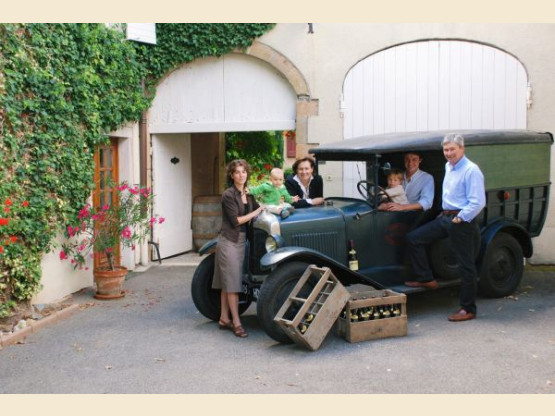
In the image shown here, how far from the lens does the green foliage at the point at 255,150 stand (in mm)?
14406

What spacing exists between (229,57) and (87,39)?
269 cm

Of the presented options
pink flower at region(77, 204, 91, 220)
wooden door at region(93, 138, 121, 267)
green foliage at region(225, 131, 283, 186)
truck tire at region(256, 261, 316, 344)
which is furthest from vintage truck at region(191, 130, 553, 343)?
green foliage at region(225, 131, 283, 186)

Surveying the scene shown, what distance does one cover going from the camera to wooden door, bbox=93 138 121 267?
31.5 ft

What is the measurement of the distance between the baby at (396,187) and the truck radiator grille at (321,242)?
813 millimetres

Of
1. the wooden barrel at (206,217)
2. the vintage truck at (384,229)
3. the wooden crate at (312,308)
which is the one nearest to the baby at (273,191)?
the vintage truck at (384,229)

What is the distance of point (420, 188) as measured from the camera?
24.6 feet

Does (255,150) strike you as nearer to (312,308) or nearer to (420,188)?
(420,188)

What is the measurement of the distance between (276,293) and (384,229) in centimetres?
163

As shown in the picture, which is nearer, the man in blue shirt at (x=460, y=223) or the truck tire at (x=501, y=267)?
the man in blue shirt at (x=460, y=223)

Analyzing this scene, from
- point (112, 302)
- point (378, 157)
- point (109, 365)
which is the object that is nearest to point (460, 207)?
point (378, 157)

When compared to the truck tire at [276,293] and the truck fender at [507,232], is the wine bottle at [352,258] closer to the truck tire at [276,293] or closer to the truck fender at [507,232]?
the truck tire at [276,293]

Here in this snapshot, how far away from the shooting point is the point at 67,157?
26.8ft

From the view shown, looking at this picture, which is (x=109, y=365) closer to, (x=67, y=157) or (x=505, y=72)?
(x=67, y=157)

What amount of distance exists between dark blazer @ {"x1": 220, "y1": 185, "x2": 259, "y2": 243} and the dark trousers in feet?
6.02
